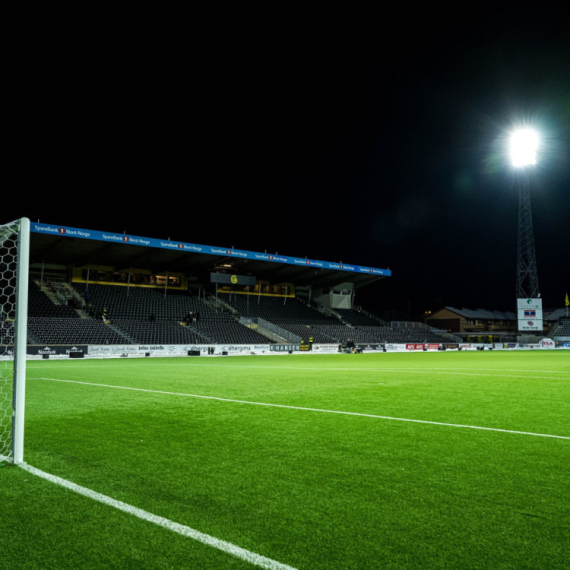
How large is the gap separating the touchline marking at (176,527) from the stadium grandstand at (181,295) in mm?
28177

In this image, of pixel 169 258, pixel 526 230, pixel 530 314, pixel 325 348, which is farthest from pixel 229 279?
pixel 530 314

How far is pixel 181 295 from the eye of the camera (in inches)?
1823

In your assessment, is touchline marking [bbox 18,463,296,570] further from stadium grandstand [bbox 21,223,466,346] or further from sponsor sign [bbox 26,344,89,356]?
stadium grandstand [bbox 21,223,466,346]

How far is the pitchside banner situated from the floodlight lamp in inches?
610

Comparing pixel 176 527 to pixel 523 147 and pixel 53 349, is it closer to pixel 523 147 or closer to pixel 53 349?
pixel 53 349

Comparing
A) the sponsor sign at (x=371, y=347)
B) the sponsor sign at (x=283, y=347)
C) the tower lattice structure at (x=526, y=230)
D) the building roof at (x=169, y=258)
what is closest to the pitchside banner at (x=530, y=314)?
the tower lattice structure at (x=526, y=230)

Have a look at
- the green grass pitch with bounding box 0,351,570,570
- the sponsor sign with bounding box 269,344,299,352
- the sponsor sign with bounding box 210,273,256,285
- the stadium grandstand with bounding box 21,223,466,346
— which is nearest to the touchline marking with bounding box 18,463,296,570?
the green grass pitch with bounding box 0,351,570,570

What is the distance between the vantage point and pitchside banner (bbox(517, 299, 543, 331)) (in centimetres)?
5303

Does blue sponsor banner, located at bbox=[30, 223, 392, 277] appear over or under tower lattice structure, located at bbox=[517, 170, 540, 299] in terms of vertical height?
under

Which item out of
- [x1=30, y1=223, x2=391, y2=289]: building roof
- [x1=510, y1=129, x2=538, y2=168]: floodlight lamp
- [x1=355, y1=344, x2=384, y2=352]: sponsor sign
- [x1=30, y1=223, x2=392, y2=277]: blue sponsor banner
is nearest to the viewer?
[x1=30, y1=223, x2=392, y2=277]: blue sponsor banner

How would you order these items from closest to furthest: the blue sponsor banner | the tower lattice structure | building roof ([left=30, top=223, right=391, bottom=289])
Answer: the blue sponsor banner → building roof ([left=30, top=223, right=391, bottom=289]) → the tower lattice structure

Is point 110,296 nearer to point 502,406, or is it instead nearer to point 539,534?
point 502,406

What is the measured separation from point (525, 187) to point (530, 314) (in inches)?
570

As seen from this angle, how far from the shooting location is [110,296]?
4112 cm
